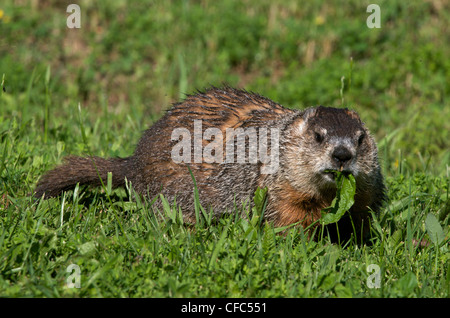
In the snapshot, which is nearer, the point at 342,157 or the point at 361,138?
the point at 342,157

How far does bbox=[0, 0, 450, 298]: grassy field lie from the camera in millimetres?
3314

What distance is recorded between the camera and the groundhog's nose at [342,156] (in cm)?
380

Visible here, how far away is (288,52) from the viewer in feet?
29.3

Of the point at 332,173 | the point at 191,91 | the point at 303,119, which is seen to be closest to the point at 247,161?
the point at 303,119

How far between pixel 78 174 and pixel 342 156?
2.02 metres

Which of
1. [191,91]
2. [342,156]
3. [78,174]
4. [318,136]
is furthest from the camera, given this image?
[191,91]

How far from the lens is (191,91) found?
810 centimetres

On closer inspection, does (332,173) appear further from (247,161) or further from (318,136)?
(247,161)

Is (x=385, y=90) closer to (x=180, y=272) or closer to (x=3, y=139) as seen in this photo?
(x=3, y=139)

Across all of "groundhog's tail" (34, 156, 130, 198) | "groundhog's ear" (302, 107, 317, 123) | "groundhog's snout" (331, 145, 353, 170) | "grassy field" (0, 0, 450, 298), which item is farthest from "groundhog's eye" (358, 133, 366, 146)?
"groundhog's tail" (34, 156, 130, 198)

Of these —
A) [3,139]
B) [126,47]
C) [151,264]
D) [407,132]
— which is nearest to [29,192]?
[3,139]

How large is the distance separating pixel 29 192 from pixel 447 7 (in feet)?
24.1

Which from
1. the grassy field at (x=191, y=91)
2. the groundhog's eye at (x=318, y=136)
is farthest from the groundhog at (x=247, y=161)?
the grassy field at (x=191, y=91)
